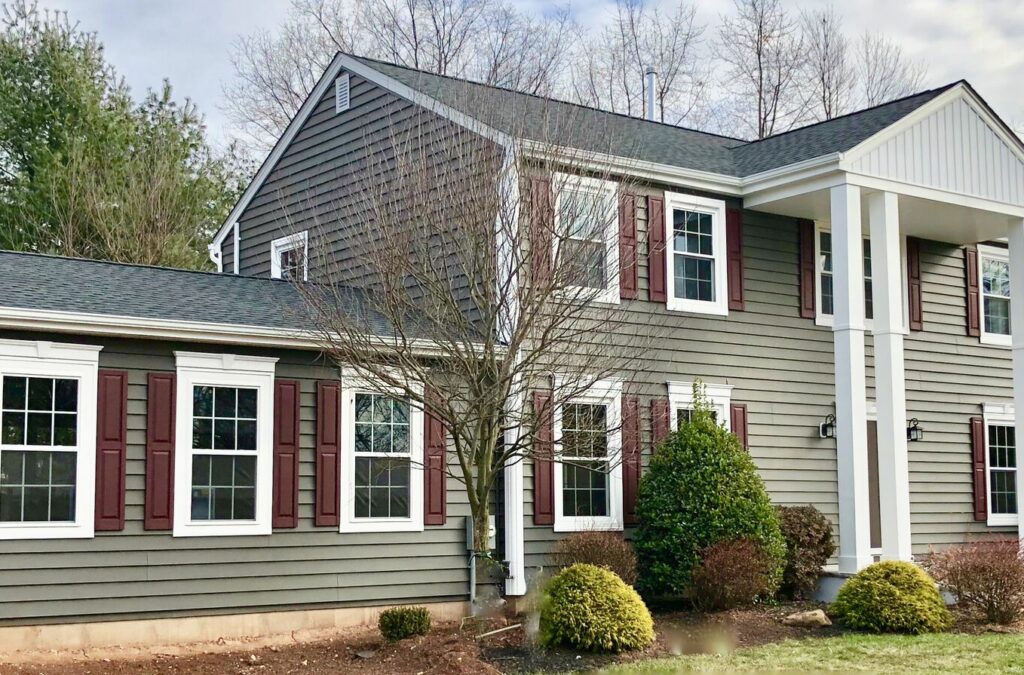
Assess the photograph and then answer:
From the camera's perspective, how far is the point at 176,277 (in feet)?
44.4

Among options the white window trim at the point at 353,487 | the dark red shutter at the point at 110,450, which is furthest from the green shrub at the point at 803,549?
the dark red shutter at the point at 110,450

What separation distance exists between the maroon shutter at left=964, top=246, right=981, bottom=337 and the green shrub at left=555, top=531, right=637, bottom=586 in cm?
801

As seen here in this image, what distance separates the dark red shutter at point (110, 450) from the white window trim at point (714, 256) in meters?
6.82

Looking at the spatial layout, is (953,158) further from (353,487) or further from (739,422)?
(353,487)

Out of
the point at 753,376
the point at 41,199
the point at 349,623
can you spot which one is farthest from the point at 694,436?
the point at 41,199

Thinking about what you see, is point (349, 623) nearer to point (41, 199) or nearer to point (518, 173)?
point (518, 173)

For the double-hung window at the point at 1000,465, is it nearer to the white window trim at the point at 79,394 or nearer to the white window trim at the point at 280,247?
the white window trim at the point at 280,247

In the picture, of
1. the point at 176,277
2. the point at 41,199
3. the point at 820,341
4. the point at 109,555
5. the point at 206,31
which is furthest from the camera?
the point at 206,31

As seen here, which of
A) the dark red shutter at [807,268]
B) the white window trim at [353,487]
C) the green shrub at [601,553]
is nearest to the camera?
the white window trim at [353,487]

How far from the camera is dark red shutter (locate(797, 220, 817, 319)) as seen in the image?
16500 millimetres

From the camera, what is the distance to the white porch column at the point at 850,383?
14359 mm

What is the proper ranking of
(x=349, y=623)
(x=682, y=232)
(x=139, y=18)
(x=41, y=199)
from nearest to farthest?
1. (x=349, y=623)
2. (x=682, y=232)
3. (x=41, y=199)
4. (x=139, y=18)

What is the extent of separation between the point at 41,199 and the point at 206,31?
841cm

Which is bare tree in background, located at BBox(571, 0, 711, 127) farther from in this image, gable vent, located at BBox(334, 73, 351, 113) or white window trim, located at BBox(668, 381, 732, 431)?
white window trim, located at BBox(668, 381, 732, 431)
